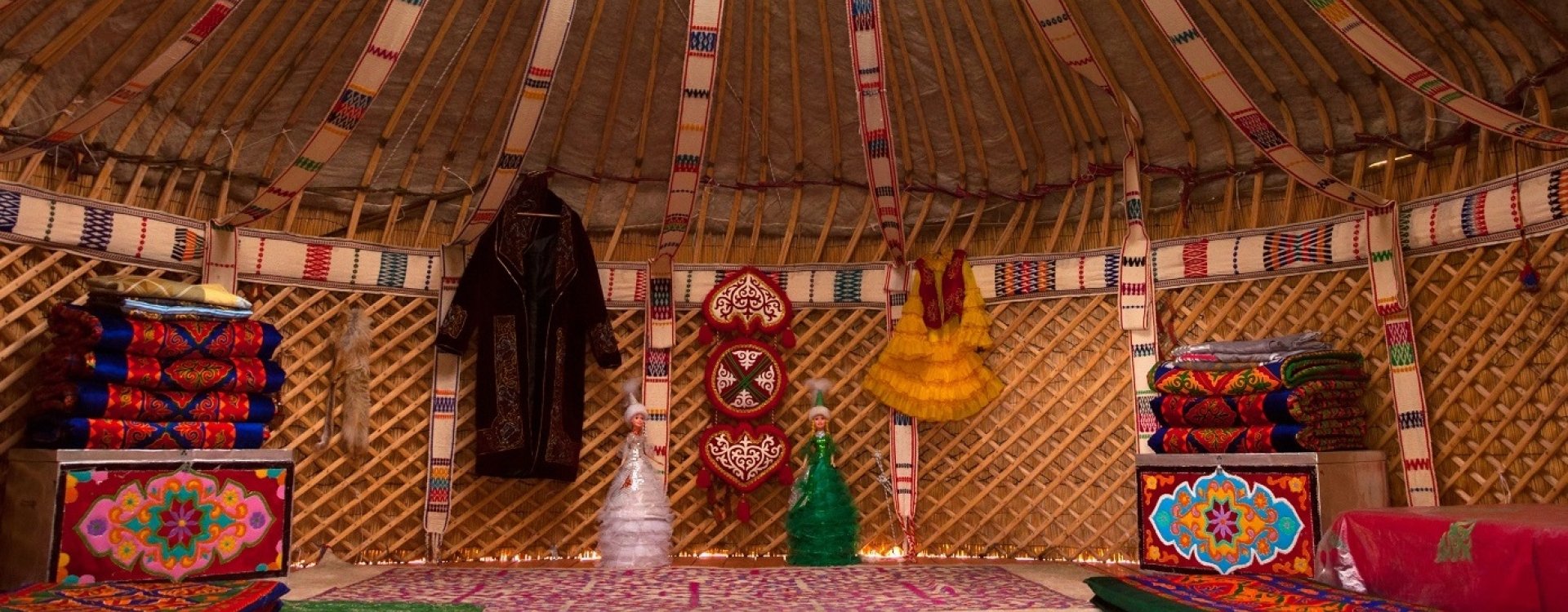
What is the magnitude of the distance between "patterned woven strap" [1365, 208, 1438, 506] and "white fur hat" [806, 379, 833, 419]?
5.89 ft

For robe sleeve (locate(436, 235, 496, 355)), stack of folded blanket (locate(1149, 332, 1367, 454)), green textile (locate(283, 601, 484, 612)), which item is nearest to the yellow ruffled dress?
stack of folded blanket (locate(1149, 332, 1367, 454))

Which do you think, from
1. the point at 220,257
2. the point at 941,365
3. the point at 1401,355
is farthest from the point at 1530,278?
the point at 220,257

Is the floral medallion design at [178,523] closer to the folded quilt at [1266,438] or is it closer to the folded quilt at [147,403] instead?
the folded quilt at [147,403]

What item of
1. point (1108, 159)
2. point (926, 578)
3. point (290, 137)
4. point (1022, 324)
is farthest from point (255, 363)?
point (1108, 159)

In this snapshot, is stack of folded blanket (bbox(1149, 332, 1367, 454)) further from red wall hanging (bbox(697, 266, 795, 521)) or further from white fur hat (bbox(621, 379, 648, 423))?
white fur hat (bbox(621, 379, 648, 423))

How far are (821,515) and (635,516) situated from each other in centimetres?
62

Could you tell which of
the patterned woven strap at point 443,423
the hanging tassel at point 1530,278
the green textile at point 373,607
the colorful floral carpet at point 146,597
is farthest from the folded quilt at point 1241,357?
the colorful floral carpet at point 146,597

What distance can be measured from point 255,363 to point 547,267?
1.12m

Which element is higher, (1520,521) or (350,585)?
(1520,521)

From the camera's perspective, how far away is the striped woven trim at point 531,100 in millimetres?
3205

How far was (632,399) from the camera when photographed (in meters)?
4.16

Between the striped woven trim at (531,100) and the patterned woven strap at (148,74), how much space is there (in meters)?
0.77

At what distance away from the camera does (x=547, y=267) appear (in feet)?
13.7

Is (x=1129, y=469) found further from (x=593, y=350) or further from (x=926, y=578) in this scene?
(x=593, y=350)
